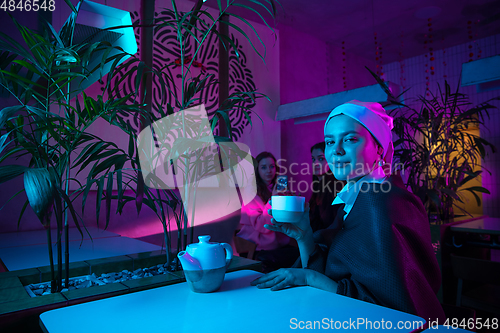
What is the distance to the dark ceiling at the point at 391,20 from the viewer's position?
4.03m

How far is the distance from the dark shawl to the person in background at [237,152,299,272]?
1.41m

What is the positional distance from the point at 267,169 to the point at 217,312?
8.31 ft

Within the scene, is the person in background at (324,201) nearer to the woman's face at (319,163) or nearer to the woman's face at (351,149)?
the woman's face at (319,163)

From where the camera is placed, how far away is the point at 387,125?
1139 millimetres

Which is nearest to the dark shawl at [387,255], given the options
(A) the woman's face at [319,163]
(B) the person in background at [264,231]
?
(B) the person in background at [264,231]

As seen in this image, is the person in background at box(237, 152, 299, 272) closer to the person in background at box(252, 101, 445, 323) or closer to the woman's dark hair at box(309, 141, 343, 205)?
the woman's dark hair at box(309, 141, 343, 205)

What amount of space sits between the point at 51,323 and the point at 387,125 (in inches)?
43.7

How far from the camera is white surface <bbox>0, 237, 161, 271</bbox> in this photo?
1.55 m

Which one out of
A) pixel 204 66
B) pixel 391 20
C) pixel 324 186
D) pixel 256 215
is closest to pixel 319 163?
pixel 324 186

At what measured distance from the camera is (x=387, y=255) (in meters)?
0.90

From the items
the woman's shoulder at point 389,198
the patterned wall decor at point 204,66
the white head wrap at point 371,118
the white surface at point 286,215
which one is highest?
the patterned wall decor at point 204,66

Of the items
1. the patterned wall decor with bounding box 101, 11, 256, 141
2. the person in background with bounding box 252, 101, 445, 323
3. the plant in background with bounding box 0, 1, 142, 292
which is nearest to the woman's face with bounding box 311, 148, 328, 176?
the patterned wall decor with bounding box 101, 11, 256, 141

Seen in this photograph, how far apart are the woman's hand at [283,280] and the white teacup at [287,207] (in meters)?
0.15

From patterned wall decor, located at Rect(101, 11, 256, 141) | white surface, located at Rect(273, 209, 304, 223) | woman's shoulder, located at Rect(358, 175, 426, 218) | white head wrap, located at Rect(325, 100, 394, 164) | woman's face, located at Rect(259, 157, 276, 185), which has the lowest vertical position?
white surface, located at Rect(273, 209, 304, 223)
